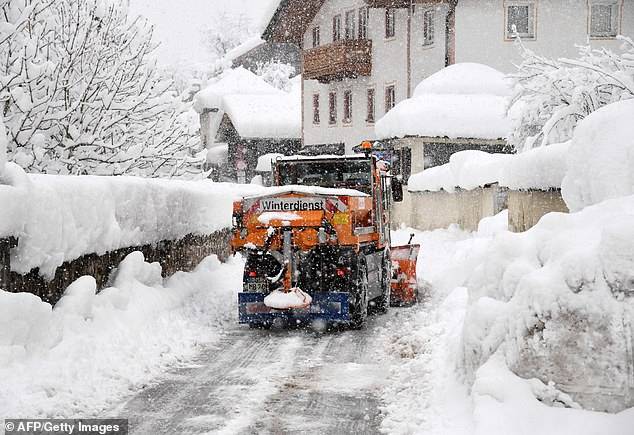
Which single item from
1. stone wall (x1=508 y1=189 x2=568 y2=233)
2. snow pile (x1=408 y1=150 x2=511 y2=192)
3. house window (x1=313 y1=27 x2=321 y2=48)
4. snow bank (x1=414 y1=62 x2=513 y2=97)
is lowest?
stone wall (x1=508 y1=189 x2=568 y2=233)

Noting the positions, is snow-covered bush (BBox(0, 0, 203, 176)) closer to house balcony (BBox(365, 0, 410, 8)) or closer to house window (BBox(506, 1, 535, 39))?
house balcony (BBox(365, 0, 410, 8))

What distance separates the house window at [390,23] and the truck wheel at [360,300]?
84.4 feet

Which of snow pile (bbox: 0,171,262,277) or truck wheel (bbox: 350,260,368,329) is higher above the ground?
snow pile (bbox: 0,171,262,277)

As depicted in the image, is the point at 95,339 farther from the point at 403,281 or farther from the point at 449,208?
the point at 449,208

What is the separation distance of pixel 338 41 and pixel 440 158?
8502 millimetres

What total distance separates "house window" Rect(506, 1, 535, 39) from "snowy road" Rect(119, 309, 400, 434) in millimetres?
24978

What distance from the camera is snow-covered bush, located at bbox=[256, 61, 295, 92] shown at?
7562 cm

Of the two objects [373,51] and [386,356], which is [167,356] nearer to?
[386,356]

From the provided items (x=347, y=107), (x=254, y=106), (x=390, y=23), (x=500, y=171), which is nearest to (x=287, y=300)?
(x=500, y=171)

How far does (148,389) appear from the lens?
8.02 meters

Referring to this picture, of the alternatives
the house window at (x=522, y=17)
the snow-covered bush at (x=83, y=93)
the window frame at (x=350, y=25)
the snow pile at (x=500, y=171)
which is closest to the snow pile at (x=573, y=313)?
the snow pile at (x=500, y=171)

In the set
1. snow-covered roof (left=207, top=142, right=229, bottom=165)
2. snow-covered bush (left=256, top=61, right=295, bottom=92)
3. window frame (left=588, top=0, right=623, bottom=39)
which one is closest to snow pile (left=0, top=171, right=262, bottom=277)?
window frame (left=588, top=0, right=623, bottom=39)

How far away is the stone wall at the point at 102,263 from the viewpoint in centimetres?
816

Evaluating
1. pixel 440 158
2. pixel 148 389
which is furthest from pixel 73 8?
pixel 440 158
